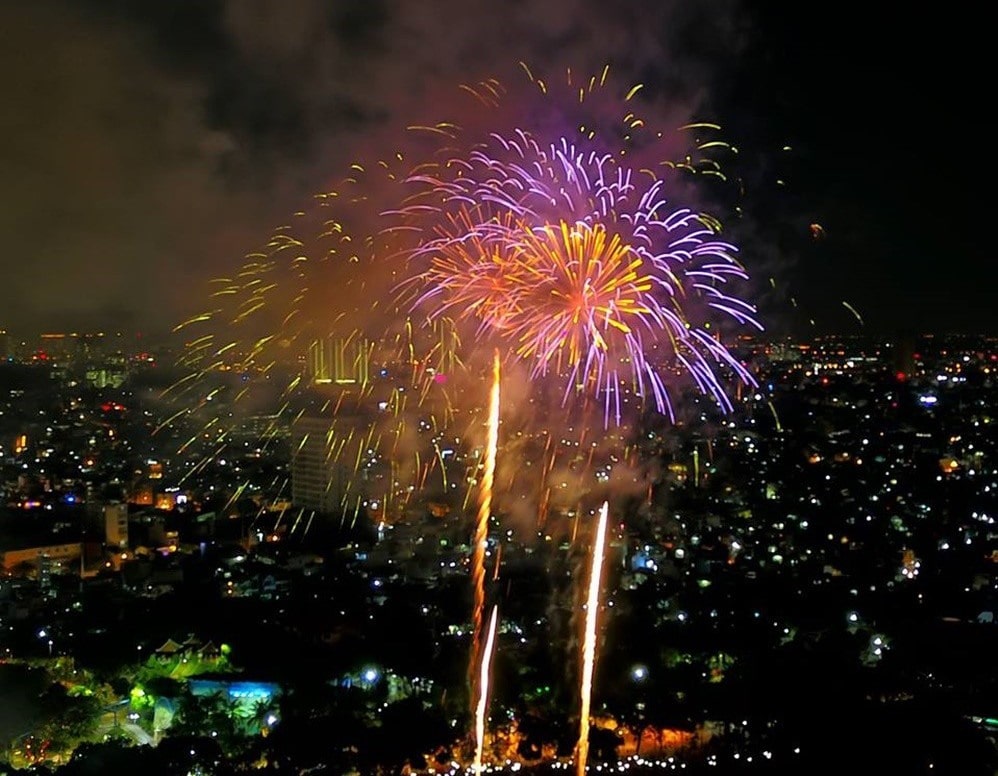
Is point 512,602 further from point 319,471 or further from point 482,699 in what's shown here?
point 319,471

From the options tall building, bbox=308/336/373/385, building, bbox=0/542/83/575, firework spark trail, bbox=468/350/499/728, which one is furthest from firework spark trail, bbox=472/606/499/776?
building, bbox=0/542/83/575

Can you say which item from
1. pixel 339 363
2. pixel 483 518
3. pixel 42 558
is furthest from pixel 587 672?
pixel 42 558

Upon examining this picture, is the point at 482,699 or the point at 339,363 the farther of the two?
the point at 339,363

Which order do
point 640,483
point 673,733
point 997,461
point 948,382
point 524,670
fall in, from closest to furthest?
point 673,733, point 524,670, point 640,483, point 997,461, point 948,382

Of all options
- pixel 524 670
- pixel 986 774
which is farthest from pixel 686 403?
pixel 986 774

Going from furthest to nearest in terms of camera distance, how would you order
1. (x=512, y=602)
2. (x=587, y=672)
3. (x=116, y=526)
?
1. (x=116, y=526)
2. (x=512, y=602)
3. (x=587, y=672)

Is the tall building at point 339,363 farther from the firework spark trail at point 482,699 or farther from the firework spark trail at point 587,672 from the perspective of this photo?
the firework spark trail at point 587,672

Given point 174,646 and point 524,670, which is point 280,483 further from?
point 524,670

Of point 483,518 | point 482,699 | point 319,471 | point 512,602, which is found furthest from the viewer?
point 319,471

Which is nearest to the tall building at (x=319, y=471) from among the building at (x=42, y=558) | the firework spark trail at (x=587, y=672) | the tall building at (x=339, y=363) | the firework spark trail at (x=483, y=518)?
the tall building at (x=339, y=363)
